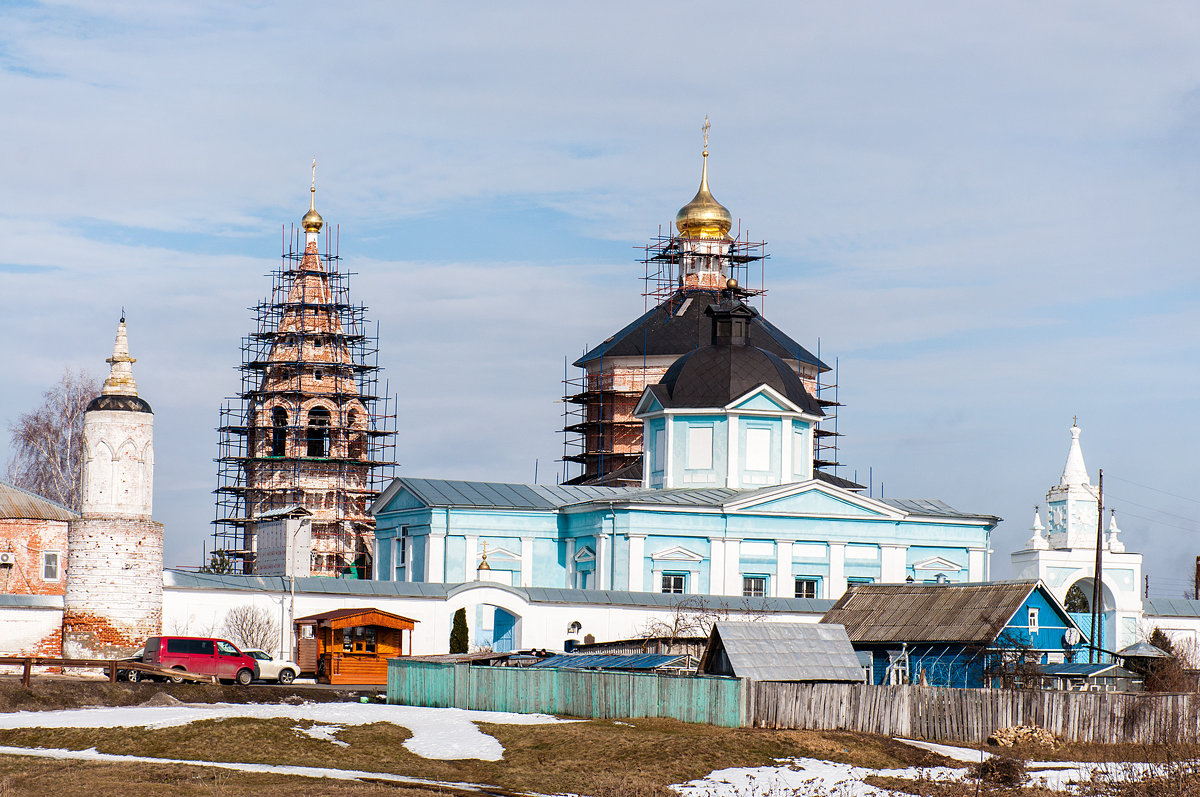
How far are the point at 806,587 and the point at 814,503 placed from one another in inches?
98.5

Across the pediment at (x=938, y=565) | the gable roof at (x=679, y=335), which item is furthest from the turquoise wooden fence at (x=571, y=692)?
the gable roof at (x=679, y=335)

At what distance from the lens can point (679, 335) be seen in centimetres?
7394

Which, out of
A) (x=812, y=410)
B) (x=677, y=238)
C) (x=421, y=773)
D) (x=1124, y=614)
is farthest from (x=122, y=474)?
(x=677, y=238)

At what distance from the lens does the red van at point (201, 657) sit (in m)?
40.4

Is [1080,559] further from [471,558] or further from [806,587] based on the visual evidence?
[471,558]

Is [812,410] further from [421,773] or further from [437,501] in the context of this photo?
[421,773]

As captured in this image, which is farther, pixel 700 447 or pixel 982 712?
pixel 700 447

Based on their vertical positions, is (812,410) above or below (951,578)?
above

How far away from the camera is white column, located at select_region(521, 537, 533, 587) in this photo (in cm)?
5688

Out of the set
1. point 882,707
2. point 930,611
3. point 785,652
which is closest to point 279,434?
point 930,611

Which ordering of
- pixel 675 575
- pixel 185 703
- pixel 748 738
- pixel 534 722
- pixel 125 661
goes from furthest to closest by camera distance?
pixel 675 575 → pixel 125 661 → pixel 185 703 → pixel 534 722 → pixel 748 738

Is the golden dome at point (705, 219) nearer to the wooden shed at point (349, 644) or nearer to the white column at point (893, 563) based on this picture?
the white column at point (893, 563)

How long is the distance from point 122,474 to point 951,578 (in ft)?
88.3

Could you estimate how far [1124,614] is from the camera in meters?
59.2
